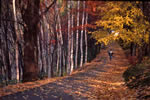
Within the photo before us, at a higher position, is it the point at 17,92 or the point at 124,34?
the point at 124,34

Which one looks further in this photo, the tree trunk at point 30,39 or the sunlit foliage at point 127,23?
the sunlit foliage at point 127,23

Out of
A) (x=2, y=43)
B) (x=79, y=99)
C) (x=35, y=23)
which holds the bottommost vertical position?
(x=79, y=99)

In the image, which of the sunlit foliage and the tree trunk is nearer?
the tree trunk

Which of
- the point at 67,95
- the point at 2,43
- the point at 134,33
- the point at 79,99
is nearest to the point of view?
the point at 79,99

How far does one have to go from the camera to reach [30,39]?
8867 millimetres

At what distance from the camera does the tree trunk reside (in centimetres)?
880

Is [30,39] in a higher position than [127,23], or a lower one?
lower

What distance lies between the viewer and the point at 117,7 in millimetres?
13445

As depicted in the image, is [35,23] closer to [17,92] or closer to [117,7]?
[17,92]

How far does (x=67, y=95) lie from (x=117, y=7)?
9387 mm

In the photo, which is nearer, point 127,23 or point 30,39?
point 30,39

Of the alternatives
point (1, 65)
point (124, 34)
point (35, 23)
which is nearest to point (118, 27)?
point (124, 34)

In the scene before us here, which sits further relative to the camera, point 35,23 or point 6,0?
point 6,0

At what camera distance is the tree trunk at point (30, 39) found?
8805 millimetres
